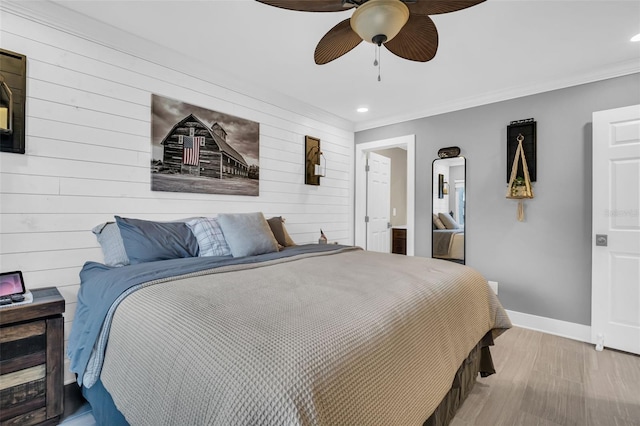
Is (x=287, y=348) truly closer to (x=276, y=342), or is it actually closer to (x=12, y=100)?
(x=276, y=342)

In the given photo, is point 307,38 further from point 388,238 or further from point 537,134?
point 388,238

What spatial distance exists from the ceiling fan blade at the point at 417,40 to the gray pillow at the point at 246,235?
1635mm

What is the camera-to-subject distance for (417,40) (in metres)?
1.78

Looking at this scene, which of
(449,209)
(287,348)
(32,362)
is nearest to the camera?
(287,348)

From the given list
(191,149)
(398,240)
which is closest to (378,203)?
(398,240)

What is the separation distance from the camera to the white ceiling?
82.2 inches

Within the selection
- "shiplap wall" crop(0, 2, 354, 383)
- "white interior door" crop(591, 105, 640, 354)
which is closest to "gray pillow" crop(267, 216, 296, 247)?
"shiplap wall" crop(0, 2, 354, 383)

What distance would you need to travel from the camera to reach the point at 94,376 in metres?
1.43

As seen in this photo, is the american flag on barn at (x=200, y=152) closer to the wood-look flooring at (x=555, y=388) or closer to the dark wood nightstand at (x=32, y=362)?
the dark wood nightstand at (x=32, y=362)

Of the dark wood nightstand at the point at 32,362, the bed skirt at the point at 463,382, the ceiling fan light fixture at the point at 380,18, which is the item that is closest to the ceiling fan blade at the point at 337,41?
the ceiling fan light fixture at the point at 380,18

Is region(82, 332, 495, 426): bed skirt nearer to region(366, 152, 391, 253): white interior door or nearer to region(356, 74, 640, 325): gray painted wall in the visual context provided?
region(356, 74, 640, 325): gray painted wall

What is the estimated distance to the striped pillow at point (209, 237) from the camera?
236cm

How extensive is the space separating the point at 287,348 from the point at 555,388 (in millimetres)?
2279

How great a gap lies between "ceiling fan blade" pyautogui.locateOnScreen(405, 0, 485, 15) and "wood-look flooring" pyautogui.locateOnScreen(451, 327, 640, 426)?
225 centimetres
